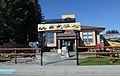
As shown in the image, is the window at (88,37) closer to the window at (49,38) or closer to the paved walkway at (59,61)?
the window at (49,38)

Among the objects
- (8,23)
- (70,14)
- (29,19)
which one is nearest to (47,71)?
(8,23)

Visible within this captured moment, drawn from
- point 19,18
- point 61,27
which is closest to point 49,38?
point 19,18

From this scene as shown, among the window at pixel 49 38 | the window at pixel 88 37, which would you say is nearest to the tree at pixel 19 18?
the window at pixel 49 38

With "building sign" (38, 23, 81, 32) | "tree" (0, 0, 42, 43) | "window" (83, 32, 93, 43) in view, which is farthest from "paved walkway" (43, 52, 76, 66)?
"window" (83, 32, 93, 43)

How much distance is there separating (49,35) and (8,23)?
587 inches

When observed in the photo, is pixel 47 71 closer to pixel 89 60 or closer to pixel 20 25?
pixel 89 60

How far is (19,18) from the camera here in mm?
40875

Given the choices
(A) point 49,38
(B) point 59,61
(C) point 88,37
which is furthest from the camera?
(A) point 49,38

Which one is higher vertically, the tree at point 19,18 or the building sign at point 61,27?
the tree at point 19,18

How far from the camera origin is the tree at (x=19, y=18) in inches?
1570

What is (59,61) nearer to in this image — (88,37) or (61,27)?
(61,27)

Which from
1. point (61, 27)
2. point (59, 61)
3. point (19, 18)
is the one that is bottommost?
point (59, 61)

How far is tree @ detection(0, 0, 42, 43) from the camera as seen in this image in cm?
3988

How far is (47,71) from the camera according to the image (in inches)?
613
